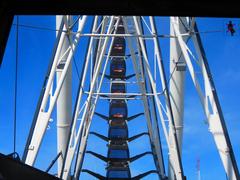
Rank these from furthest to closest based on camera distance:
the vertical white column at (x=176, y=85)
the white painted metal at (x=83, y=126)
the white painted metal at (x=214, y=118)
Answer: the vertical white column at (x=176, y=85)
the white painted metal at (x=83, y=126)
the white painted metal at (x=214, y=118)

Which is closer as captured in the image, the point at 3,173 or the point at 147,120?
the point at 3,173

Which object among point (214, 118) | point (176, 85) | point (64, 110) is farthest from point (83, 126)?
point (214, 118)

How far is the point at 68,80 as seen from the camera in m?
18.7

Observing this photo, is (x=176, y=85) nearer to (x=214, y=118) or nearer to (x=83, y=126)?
(x=83, y=126)

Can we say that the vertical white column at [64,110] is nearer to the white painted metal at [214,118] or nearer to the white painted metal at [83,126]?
the white painted metal at [83,126]

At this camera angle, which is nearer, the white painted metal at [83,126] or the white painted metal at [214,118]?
the white painted metal at [214,118]

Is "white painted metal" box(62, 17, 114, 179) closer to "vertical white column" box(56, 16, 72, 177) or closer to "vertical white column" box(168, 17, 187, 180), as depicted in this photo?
"vertical white column" box(56, 16, 72, 177)

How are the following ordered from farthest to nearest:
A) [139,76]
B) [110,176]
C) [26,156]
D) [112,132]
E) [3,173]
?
1. [112,132]
2. [110,176]
3. [139,76]
4. [26,156]
5. [3,173]

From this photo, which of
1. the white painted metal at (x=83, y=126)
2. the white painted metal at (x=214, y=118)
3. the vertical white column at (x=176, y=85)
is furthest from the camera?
the vertical white column at (x=176, y=85)

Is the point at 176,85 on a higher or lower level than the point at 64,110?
higher
